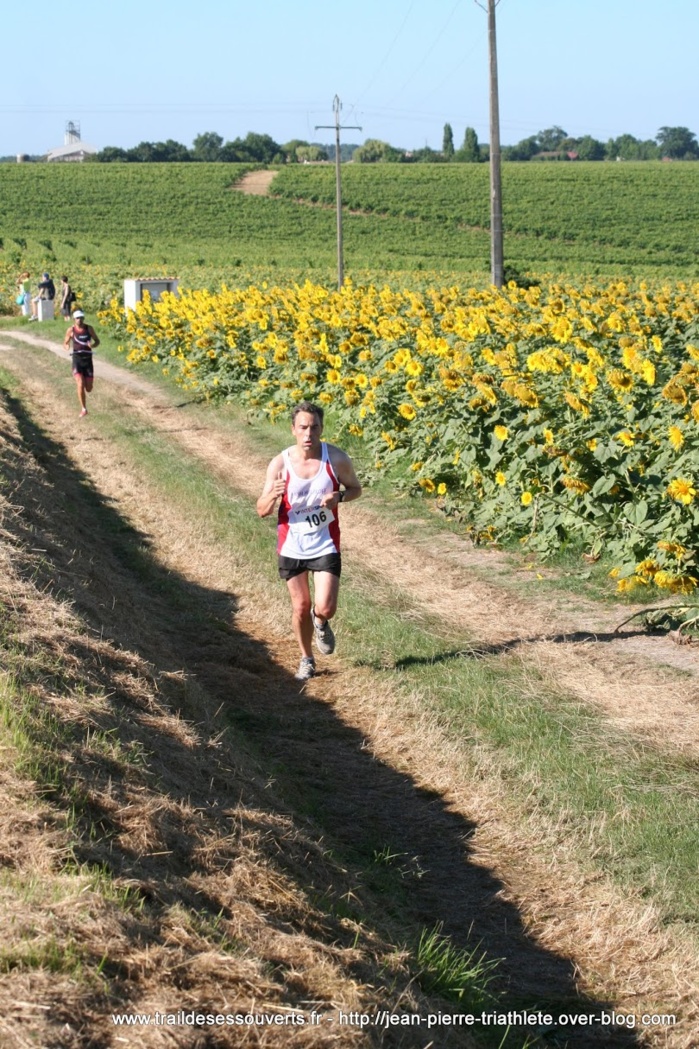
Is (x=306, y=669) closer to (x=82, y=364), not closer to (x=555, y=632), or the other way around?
(x=555, y=632)

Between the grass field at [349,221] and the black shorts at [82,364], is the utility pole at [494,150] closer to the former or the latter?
the black shorts at [82,364]

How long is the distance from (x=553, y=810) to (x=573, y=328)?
7855mm

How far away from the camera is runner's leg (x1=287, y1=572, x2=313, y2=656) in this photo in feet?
25.2

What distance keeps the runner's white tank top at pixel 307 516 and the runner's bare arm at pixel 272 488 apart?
4 centimetres

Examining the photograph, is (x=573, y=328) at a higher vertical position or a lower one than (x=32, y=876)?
higher

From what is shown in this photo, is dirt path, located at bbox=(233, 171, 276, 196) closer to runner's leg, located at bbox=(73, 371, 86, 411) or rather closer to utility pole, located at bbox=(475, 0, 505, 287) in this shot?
utility pole, located at bbox=(475, 0, 505, 287)

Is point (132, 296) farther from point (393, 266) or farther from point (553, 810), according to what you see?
point (393, 266)

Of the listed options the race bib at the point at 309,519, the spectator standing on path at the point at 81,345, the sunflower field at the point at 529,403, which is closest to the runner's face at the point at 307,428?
the race bib at the point at 309,519

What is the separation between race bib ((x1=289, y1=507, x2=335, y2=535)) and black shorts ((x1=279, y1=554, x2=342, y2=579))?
17cm

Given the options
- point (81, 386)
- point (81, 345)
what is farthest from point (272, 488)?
point (81, 386)

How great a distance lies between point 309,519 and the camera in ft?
24.6

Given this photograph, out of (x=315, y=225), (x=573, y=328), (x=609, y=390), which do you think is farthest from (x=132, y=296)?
Result: (x=315, y=225)

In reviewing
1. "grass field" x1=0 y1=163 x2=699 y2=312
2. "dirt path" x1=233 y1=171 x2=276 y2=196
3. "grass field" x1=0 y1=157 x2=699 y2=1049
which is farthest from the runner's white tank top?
"dirt path" x1=233 y1=171 x2=276 y2=196

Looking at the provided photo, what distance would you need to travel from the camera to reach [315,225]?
276ft
